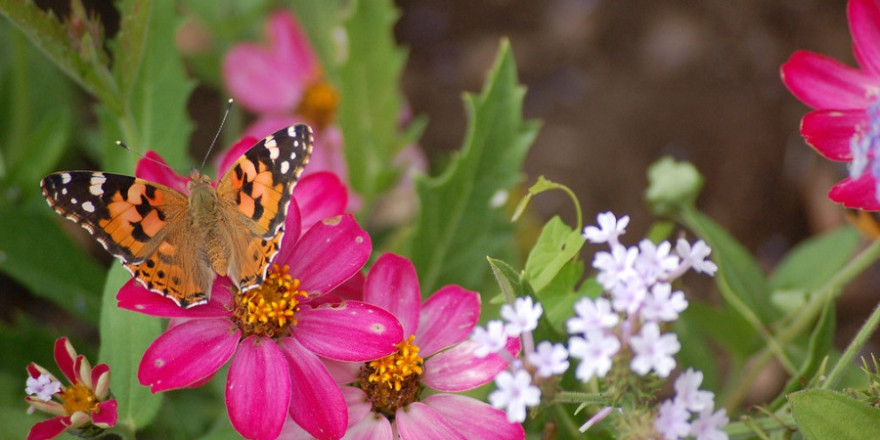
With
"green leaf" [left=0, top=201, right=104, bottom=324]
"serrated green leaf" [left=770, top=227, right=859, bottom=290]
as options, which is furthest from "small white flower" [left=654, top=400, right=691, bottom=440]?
"green leaf" [left=0, top=201, right=104, bottom=324]

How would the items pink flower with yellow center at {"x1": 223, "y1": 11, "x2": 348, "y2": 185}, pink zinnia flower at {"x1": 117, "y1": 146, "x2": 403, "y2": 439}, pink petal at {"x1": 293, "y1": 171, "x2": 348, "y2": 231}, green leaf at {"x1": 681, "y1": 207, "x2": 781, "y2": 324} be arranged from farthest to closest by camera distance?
pink flower with yellow center at {"x1": 223, "y1": 11, "x2": 348, "y2": 185} < green leaf at {"x1": 681, "y1": 207, "x2": 781, "y2": 324} < pink petal at {"x1": 293, "y1": 171, "x2": 348, "y2": 231} < pink zinnia flower at {"x1": 117, "y1": 146, "x2": 403, "y2": 439}

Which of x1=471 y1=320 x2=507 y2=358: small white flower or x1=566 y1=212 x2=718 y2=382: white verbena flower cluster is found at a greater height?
x1=566 y1=212 x2=718 y2=382: white verbena flower cluster

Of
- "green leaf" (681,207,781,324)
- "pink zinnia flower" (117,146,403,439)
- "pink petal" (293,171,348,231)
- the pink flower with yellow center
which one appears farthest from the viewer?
the pink flower with yellow center

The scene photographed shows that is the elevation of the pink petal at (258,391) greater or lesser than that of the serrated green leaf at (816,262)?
greater

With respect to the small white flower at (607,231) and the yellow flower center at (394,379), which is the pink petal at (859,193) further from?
the yellow flower center at (394,379)

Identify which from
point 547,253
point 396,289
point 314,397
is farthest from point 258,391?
point 547,253

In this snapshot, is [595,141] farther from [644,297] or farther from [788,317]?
[644,297]

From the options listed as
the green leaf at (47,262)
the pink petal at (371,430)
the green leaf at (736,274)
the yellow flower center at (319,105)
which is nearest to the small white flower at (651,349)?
the pink petal at (371,430)

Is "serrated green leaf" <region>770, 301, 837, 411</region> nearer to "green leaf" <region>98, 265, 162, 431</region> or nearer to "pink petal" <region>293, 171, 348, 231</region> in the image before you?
"pink petal" <region>293, 171, 348, 231</region>
